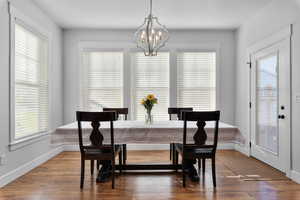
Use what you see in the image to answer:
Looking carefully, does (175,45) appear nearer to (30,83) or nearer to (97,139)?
(30,83)

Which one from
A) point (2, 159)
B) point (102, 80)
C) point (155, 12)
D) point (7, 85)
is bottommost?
point (2, 159)

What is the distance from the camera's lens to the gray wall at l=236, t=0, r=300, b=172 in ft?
11.4

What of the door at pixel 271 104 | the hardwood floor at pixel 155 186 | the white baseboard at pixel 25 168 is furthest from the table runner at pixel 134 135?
the door at pixel 271 104

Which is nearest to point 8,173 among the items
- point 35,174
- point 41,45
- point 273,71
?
point 35,174

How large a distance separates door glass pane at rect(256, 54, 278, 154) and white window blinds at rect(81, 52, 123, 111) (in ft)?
9.11

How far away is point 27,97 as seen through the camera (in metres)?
4.05

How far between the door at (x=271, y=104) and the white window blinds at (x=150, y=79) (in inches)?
71.3

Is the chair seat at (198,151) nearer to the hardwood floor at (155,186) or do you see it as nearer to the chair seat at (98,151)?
the hardwood floor at (155,186)

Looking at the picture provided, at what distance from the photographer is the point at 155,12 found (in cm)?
464

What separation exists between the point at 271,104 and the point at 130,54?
9.87 ft

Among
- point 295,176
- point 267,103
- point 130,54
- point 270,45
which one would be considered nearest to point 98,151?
point 295,176

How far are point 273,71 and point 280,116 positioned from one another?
0.74 m

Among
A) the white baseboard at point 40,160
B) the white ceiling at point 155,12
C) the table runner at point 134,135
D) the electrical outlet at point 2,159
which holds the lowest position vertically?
the white baseboard at point 40,160

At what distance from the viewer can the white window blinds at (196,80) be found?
5.80 m
